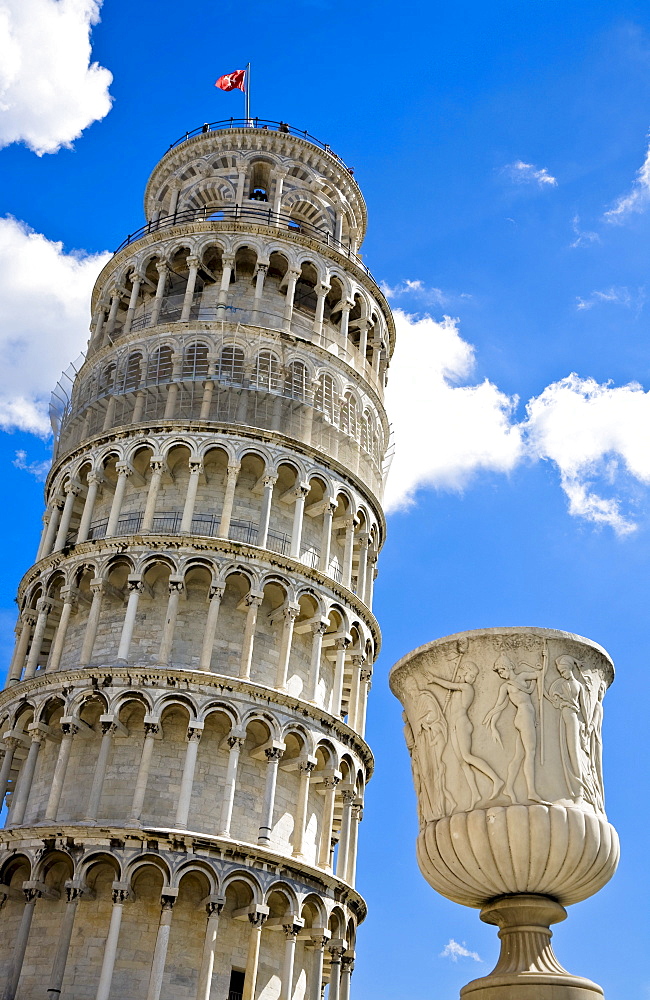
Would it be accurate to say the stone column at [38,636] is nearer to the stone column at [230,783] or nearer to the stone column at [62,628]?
the stone column at [62,628]

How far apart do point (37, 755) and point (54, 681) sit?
2.08 meters

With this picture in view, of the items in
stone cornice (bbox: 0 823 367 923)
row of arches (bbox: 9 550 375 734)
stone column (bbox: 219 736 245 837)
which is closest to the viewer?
stone cornice (bbox: 0 823 367 923)

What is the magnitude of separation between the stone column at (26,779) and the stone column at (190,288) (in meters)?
13.9

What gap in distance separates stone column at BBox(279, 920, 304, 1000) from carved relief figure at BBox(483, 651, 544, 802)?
657 inches

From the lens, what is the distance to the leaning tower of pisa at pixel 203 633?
25141 mm

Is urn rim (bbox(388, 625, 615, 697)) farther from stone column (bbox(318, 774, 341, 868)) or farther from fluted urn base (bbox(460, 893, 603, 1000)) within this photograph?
stone column (bbox(318, 774, 341, 868))

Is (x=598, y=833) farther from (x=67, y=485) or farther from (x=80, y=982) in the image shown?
(x=67, y=485)

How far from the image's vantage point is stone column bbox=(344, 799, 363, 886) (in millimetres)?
28969

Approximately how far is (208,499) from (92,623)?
5181 millimetres

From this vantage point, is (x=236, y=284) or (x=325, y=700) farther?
(x=236, y=284)

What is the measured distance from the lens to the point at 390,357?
40906 millimetres

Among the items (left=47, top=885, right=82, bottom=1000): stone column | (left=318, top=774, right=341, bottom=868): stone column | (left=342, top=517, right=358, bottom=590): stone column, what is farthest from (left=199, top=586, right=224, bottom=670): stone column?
(left=47, top=885, right=82, bottom=1000): stone column

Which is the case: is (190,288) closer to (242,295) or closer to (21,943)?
(242,295)

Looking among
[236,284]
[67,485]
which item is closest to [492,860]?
[67,485]
